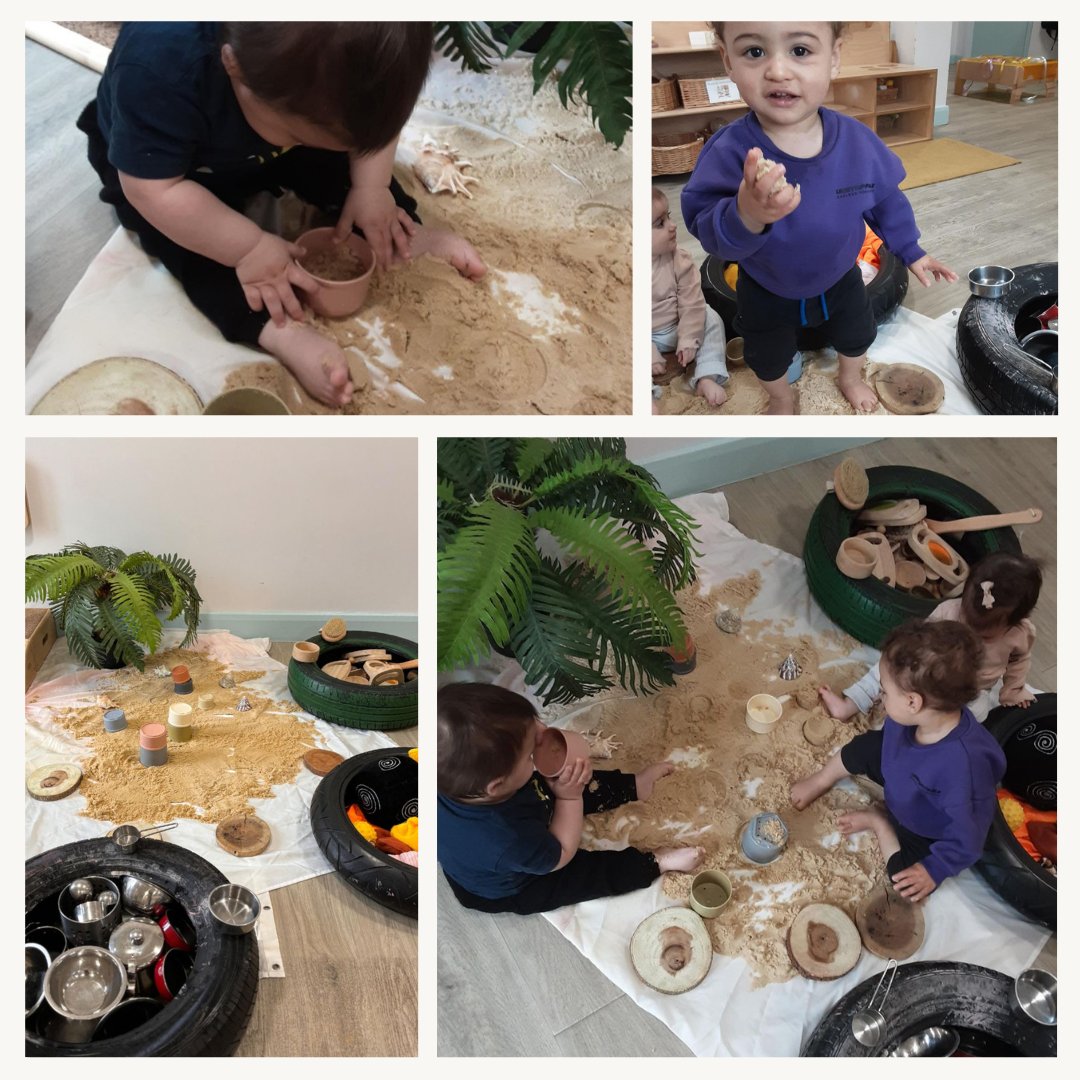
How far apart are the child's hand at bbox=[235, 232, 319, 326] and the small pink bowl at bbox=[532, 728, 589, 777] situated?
0.73m

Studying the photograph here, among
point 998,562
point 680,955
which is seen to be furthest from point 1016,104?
point 680,955

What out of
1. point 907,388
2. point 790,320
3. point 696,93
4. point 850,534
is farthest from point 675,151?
point 850,534

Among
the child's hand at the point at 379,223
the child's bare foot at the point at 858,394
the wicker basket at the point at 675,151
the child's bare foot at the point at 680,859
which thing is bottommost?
the child's bare foot at the point at 680,859

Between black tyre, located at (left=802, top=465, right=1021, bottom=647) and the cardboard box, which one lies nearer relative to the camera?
black tyre, located at (left=802, top=465, right=1021, bottom=647)

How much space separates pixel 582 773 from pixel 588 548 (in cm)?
35

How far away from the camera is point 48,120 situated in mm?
1312

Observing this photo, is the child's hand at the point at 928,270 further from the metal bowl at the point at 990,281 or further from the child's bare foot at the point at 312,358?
the child's bare foot at the point at 312,358

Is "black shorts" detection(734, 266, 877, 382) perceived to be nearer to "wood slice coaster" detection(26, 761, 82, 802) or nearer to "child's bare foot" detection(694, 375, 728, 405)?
"child's bare foot" detection(694, 375, 728, 405)

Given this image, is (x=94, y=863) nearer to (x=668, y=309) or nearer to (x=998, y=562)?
(x=668, y=309)

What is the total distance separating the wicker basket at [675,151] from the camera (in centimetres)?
132

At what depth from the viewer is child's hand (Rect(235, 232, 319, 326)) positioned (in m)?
1.34

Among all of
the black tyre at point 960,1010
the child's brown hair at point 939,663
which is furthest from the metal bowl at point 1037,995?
the child's brown hair at point 939,663

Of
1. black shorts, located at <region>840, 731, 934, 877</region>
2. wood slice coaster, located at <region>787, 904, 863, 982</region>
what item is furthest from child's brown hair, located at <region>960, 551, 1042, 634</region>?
wood slice coaster, located at <region>787, 904, 863, 982</region>

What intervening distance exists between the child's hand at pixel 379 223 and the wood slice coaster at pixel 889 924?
117 centimetres
